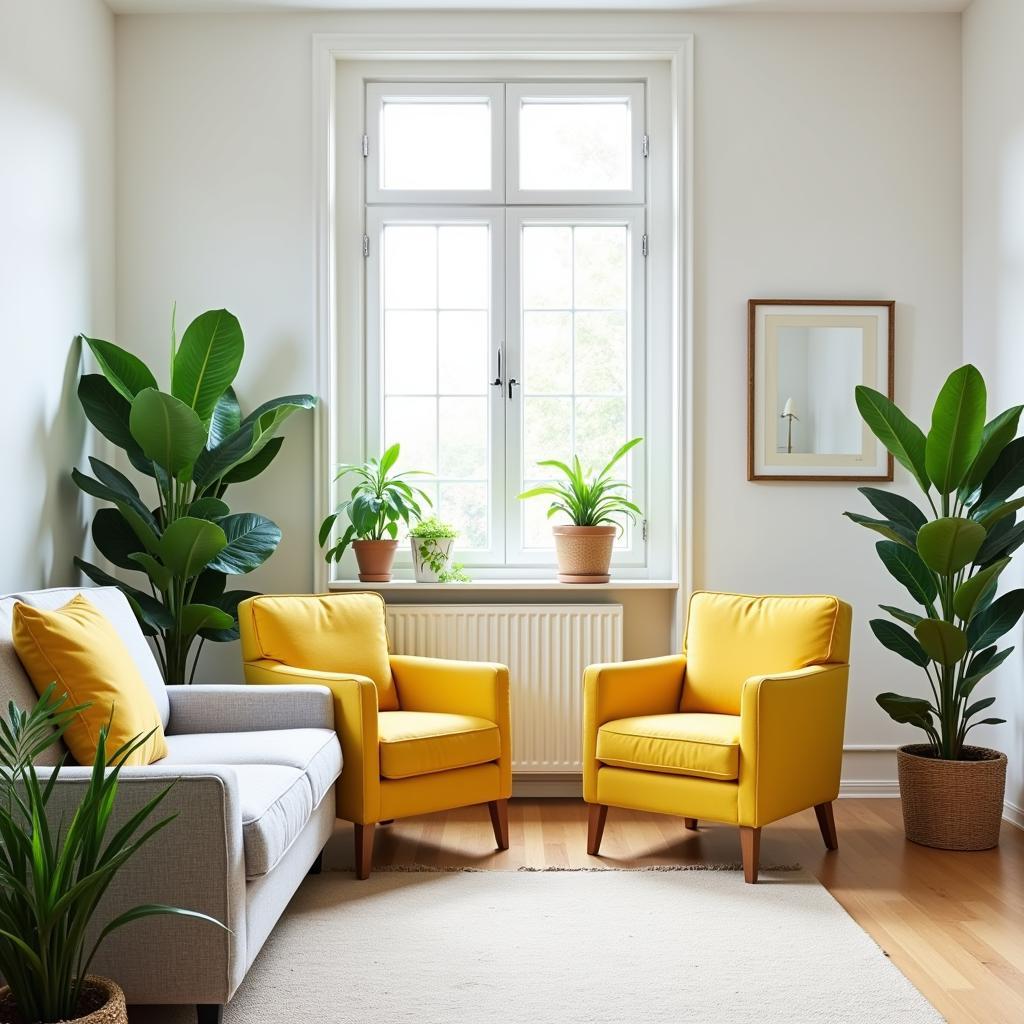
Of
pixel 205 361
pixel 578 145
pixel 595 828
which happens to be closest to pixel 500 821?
pixel 595 828

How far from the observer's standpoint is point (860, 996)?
93.9 inches

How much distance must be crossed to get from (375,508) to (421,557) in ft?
0.98

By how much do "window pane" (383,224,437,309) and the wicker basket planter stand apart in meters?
2.56

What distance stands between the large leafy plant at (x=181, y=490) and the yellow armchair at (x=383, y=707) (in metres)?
0.25

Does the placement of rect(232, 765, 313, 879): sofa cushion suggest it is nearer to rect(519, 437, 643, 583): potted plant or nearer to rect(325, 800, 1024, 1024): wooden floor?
rect(325, 800, 1024, 1024): wooden floor

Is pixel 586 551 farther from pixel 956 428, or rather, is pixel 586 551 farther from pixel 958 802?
pixel 958 802

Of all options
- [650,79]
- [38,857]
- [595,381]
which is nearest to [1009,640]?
[595,381]

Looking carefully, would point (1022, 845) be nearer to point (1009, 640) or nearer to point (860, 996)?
point (1009, 640)

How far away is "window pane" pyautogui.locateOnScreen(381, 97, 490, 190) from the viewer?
4.31 meters

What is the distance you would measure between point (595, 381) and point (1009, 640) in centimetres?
183

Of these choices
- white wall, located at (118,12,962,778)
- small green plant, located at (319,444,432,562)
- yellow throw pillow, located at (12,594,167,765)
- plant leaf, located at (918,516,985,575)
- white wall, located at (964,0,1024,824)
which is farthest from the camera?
white wall, located at (118,12,962,778)

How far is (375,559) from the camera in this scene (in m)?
4.04

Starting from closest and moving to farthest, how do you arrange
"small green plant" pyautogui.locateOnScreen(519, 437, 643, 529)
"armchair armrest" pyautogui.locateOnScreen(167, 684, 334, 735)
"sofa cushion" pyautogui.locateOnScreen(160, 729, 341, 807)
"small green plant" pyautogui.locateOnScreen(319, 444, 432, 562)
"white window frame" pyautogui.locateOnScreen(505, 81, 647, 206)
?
"sofa cushion" pyautogui.locateOnScreen(160, 729, 341, 807), "armchair armrest" pyautogui.locateOnScreen(167, 684, 334, 735), "small green plant" pyautogui.locateOnScreen(319, 444, 432, 562), "small green plant" pyautogui.locateOnScreen(519, 437, 643, 529), "white window frame" pyautogui.locateOnScreen(505, 81, 647, 206)

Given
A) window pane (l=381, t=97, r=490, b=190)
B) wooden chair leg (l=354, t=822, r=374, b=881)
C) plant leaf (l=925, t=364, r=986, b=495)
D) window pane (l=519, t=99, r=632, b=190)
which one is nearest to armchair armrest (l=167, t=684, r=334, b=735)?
wooden chair leg (l=354, t=822, r=374, b=881)
